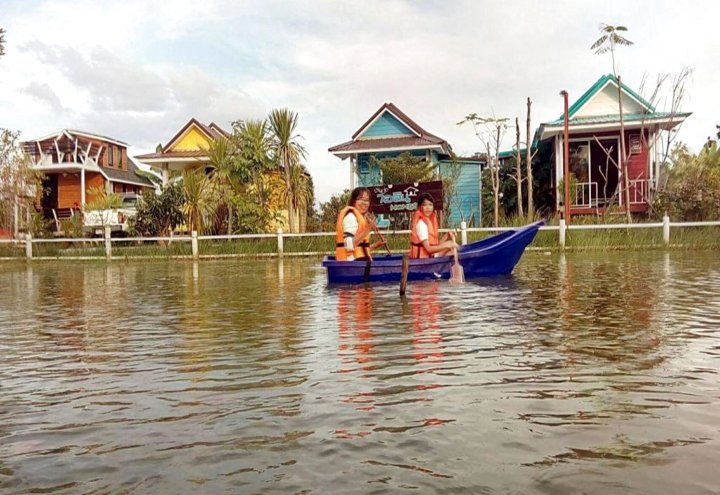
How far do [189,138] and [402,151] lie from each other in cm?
1056

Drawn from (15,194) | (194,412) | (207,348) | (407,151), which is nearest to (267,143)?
(407,151)

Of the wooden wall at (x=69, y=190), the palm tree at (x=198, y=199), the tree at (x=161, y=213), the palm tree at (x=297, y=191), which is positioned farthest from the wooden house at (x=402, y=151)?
the wooden wall at (x=69, y=190)

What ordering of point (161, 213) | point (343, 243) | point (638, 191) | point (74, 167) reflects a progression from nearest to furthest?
1. point (343, 243)
2. point (638, 191)
3. point (161, 213)
4. point (74, 167)

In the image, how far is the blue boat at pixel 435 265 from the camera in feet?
36.4

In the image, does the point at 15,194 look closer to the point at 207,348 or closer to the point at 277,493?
the point at 207,348

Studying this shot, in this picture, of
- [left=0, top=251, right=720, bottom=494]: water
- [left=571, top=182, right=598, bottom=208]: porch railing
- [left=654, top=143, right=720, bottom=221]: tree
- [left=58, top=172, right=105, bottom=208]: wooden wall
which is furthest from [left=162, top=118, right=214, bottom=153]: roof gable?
[left=0, top=251, right=720, bottom=494]: water

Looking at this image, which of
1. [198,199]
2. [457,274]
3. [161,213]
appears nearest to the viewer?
[457,274]

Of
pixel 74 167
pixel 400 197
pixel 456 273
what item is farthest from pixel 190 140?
pixel 456 273

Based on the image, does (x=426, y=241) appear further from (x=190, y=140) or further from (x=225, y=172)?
(x=190, y=140)

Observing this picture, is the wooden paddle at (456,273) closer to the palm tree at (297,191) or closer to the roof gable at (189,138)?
the palm tree at (297,191)

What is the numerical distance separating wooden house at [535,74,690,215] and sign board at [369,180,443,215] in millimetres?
6939

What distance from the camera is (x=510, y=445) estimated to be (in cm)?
307

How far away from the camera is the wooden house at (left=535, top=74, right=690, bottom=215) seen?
2420cm

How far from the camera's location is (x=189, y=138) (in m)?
30.8
